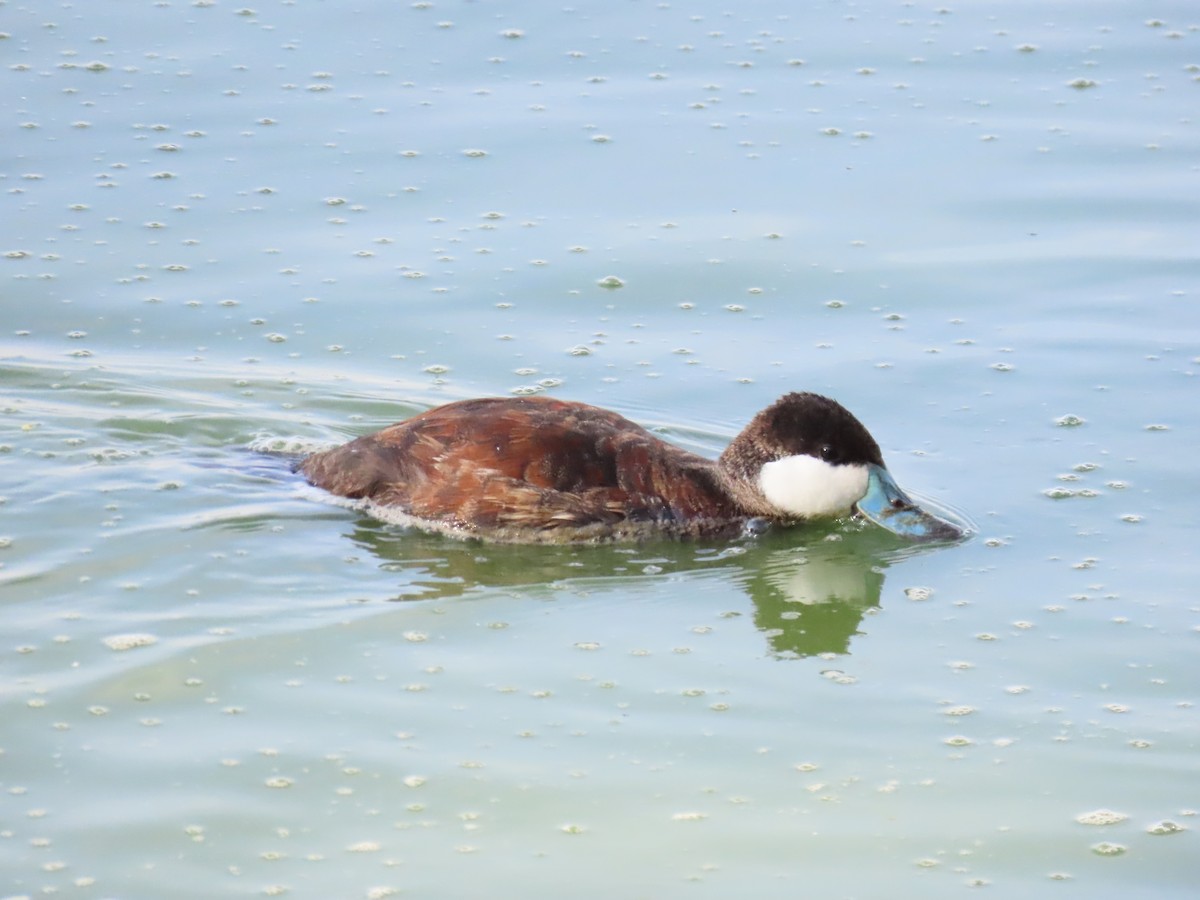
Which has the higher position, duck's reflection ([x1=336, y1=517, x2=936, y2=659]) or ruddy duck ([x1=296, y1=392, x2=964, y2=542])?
ruddy duck ([x1=296, y1=392, x2=964, y2=542])

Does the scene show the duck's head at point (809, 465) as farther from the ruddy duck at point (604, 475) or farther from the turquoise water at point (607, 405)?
the turquoise water at point (607, 405)

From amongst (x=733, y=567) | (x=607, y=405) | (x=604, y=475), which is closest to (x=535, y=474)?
(x=604, y=475)

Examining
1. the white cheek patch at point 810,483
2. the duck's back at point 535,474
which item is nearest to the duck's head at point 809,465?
the white cheek patch at point 810,483

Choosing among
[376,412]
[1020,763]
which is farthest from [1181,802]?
[376,412]

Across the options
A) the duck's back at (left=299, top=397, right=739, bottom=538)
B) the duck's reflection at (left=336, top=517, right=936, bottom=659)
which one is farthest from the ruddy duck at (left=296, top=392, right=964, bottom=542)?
the duck's reflection at (left=336, top=517, right=936, bottom=659)

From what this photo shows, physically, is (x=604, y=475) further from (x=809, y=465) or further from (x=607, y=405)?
(x=607, y=405)

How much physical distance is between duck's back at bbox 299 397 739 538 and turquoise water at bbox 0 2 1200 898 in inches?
7.3

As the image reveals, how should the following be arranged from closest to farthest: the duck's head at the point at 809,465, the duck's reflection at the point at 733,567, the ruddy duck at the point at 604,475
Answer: the duck's reflection at the point at 733,567 < the ruddy duck at the point at 604,475 < the duck's head at the point at 809,465

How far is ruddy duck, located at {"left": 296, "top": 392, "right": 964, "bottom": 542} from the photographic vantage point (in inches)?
343

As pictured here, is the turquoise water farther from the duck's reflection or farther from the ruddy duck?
the ruddy duck

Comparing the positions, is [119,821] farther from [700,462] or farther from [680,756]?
[700,462]

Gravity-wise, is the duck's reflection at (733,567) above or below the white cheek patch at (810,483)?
below

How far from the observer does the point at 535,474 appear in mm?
8711

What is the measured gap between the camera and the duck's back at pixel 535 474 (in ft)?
28.6
